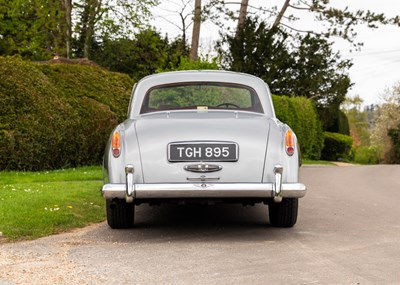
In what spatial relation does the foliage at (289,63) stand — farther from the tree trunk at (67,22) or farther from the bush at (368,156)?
the bush at (368,156)

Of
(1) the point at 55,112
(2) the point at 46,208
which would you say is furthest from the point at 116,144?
(1) the point at 55,112

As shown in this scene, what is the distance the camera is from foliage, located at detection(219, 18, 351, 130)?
37625 millimetres

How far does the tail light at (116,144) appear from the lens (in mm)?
7750

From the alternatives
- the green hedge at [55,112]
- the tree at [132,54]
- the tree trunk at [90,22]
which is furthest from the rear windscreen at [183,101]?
the tree trunk at [90,22]

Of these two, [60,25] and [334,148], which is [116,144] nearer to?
[60,25]

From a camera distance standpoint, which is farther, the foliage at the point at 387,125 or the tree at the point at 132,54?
the foliage at the point at 387,125

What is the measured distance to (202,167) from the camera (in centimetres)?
753

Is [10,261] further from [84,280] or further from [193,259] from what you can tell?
[193,259]

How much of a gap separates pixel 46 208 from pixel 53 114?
7.69 metres

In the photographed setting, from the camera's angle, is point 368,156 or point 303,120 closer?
point 303,120

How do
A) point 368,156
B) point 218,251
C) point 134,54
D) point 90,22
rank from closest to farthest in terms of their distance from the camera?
point 218,251, point 90,22, point 134,54, point 368,156

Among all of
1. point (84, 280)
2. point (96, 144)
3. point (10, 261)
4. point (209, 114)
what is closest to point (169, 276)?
point (84, 280)

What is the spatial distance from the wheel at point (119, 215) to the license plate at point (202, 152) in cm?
100

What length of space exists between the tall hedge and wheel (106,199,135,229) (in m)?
7.81
